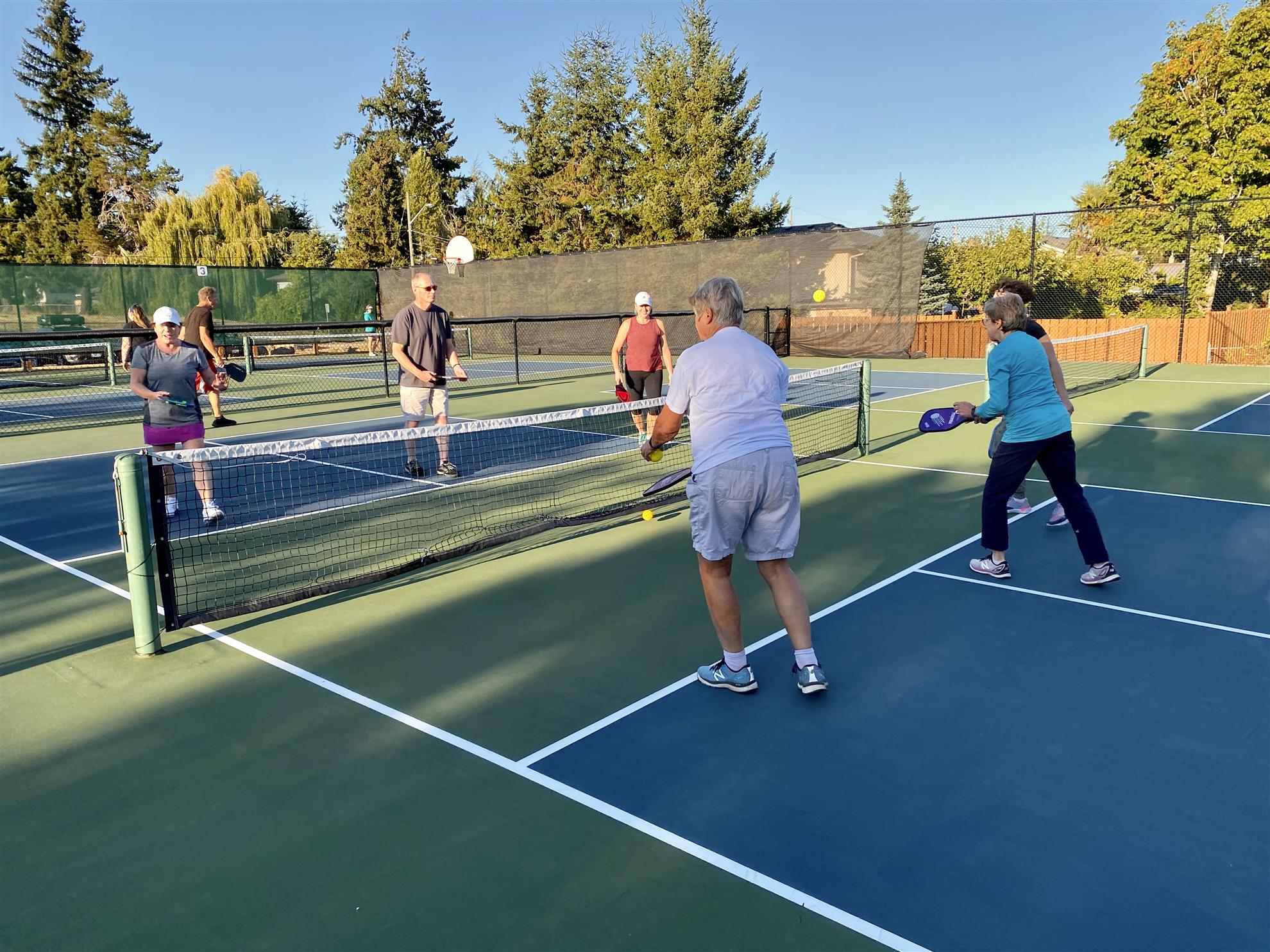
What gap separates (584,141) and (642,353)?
35156 millimetres

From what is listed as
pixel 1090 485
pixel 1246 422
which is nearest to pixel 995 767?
pixel 1090 485

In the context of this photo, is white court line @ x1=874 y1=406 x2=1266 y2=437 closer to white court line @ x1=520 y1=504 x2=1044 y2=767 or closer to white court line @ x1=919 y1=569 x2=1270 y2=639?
white court line @ x1=919 y1=569 x2=1270 y2=639

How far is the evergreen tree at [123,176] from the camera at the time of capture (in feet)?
165

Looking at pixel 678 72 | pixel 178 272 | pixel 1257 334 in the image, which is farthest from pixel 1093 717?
pixel 678 72

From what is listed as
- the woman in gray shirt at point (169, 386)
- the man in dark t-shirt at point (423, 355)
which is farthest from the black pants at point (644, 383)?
the woman in gray shirt at point (169, 386)

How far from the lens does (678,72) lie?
1375 inches

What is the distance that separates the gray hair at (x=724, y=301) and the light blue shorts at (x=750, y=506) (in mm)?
583

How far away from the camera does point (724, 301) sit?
379cm

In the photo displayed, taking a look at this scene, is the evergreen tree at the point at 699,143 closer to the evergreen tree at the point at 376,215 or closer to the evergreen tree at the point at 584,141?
the evergreen tree at the point at 584,141

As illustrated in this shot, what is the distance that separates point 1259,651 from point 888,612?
176 cm

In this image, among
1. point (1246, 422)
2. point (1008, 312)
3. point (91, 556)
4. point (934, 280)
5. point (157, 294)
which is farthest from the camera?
A: point (934, 280)

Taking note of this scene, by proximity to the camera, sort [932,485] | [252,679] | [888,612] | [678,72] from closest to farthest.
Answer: [252,679]
[888,612]
[932,485]
[678,72]

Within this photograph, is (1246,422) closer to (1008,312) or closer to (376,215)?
(1008,312)

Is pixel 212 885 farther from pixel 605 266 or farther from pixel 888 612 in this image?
pixel 605 266
